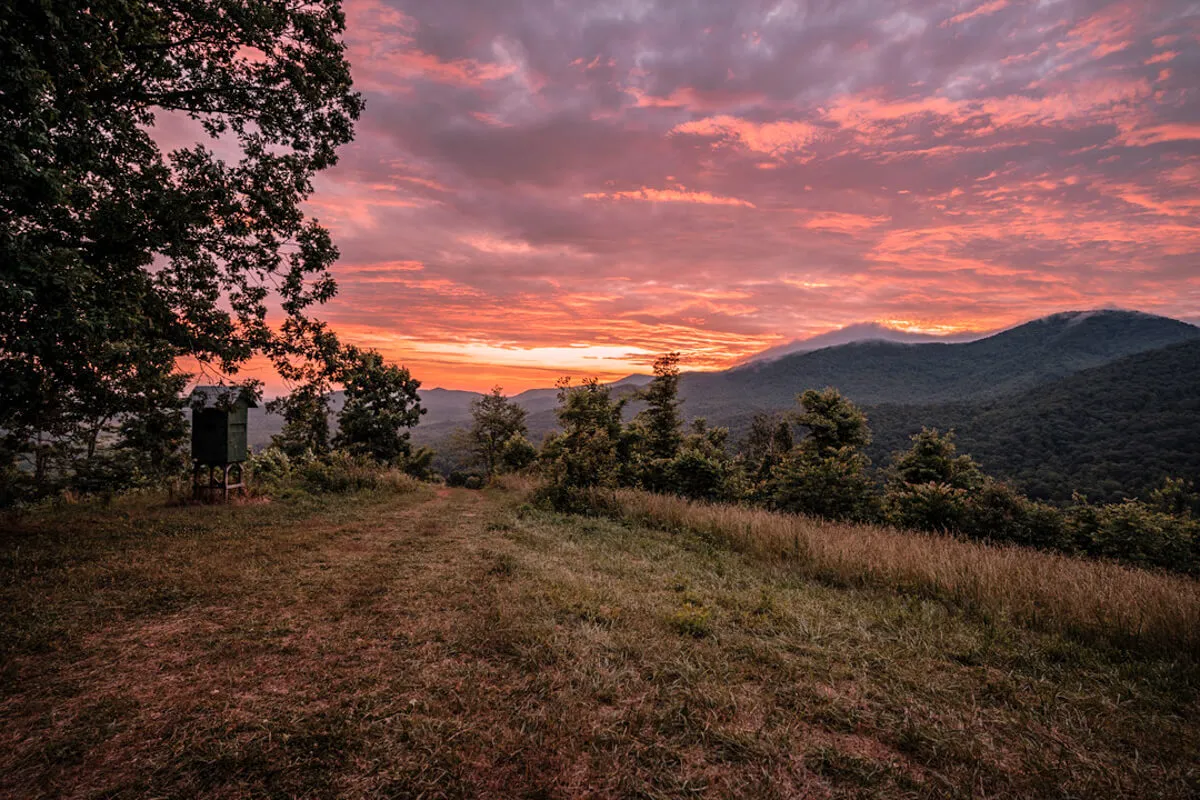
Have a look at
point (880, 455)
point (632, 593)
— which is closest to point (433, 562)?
point (632, 593)

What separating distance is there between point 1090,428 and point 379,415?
140m

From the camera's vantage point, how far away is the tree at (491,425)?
1827 inches

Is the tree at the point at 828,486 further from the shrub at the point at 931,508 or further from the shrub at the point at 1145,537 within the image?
the shrub at the point at 1145,537

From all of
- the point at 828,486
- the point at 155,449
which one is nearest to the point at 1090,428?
the point at 828,486

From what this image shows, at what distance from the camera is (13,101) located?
5.25 meters

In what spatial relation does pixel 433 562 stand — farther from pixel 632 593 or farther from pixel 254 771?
pixel 254 771

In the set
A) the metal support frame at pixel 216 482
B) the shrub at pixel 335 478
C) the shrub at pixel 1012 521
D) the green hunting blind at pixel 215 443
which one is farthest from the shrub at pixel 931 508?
the green hunting blind at pixel 215 443

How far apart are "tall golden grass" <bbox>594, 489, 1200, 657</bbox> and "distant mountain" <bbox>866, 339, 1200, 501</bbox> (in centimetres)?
4491

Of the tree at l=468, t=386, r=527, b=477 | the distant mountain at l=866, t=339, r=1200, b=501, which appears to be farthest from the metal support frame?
the distant mountain at l=866, t=339, r=1200, b=501

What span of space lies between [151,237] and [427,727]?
9168mm

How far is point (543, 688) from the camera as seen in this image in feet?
12.8

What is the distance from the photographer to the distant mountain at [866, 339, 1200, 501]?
61875 millimetres

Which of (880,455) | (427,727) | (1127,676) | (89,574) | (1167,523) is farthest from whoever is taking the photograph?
(880,455)

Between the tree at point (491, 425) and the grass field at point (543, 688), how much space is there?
39292 millimetres
